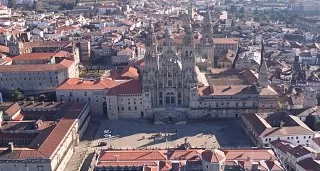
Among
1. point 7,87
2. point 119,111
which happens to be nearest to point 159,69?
point 119,111

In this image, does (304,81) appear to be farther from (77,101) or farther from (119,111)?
(77,101)

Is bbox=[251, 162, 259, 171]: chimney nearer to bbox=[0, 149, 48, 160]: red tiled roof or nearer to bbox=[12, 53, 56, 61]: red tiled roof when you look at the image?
bbox=[0, 149, 48, 160]: red tiled roof

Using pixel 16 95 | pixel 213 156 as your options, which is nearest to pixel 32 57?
pixel 16 95

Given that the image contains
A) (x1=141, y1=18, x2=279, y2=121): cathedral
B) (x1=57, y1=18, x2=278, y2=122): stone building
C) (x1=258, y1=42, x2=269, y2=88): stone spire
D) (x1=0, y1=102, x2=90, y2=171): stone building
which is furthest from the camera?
(x1=57, y1=18, x2=278, y2=122): stone building

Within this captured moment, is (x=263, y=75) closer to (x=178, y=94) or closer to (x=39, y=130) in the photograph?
(x=178, y=94)

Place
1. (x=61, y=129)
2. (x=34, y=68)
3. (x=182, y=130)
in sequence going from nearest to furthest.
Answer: (x=61, y=129) < (x=182, y=130) < (x=34, y=68)

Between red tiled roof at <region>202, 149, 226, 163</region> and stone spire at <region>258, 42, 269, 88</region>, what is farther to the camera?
stone spire at <region>258, 42, 269, 88</region>

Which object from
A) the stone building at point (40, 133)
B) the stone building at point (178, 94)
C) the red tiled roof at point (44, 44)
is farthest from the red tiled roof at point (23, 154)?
the red tiled roof at point (44, 44)

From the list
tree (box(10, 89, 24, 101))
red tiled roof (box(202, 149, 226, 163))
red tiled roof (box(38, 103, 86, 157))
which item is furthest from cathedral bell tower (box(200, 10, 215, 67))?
red tiled roof (box(202, 149, 226, 163))

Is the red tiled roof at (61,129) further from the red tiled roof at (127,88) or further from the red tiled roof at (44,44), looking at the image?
the red tiled roof at (44,44)
